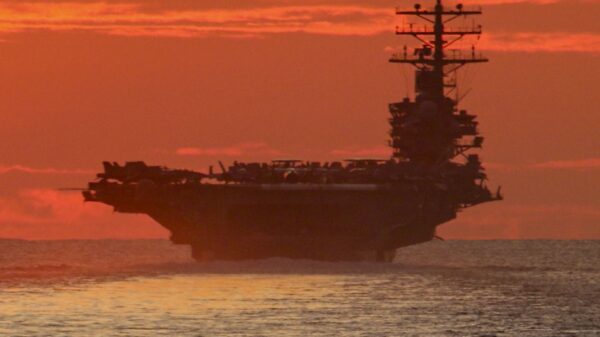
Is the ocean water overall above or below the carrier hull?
below

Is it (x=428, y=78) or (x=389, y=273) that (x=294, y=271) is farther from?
(x=428, y=78)

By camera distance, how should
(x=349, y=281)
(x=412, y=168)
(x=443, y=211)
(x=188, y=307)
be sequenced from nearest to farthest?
(x=188, y=307) → (x=349, y=281) → (x=412, y=168) → (x=443, y=211)

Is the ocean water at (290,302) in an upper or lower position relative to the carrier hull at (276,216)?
lower

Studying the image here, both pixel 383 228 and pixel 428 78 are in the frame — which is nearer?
pixel 383 228

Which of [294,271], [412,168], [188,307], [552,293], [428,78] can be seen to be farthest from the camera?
[428,78]

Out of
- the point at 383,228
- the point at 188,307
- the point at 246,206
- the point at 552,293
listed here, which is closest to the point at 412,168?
the point at 383,228

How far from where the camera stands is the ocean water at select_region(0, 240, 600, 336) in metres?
51.7

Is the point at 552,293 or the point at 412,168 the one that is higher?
the point at 412,168

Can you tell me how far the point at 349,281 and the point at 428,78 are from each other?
29.8 meters

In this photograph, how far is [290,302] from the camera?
62.1 metres

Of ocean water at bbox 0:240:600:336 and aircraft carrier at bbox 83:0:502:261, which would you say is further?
aircraft carrier at bbox 83:0:502:261

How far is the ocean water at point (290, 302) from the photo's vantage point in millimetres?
51656

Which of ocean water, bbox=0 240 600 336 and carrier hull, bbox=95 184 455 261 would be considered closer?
ocean water, bbox=0 240 600 336

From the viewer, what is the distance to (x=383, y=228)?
88.4 metres
